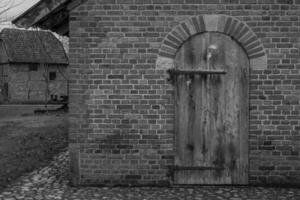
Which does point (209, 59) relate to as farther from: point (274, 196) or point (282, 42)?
point (274, 196)

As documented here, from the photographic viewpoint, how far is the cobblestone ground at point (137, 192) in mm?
6719

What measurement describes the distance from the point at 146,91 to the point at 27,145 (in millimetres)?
6682

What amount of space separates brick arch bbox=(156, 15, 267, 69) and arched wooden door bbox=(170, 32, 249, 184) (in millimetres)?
97

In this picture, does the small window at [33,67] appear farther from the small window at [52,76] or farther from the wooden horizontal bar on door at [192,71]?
the wooden horizontal bar on door at [192,71]

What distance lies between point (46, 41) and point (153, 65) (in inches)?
1515

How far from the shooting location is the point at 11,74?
40656 mm

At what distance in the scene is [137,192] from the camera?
23.1 ft

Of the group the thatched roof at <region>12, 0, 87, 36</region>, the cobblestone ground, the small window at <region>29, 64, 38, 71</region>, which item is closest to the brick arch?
the thatched roof at <region>12, 0, 87, 36</region>

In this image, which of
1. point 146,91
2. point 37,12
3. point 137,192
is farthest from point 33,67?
point 137,192

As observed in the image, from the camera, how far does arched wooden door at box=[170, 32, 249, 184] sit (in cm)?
728

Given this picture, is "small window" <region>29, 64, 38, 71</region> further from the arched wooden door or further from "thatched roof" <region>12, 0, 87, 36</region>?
the arched wooden door

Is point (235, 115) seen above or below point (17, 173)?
above

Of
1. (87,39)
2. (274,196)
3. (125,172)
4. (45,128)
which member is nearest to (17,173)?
(125,172)

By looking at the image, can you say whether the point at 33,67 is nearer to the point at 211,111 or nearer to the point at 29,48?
the point at 29,48
